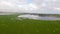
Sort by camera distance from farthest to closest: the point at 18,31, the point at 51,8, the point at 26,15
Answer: the point at 26,15 < the point at 51,8 < the point at 18,31

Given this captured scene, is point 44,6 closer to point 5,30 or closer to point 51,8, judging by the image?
point 51,8

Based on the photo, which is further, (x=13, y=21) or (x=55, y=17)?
(x=55, y=17)

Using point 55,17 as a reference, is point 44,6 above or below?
above

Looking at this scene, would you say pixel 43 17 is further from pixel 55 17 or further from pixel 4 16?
pixel 4 16

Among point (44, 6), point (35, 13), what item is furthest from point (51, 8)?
point (35, 13)

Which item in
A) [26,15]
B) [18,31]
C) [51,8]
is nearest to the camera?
[18,31]

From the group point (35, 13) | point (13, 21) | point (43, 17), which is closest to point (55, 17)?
point (43, 17)

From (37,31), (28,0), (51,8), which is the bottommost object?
(37,31)
